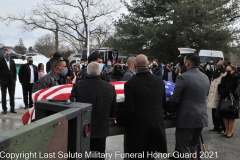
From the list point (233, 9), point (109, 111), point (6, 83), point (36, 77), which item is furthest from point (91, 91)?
point (233, 9)

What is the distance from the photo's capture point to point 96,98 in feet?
10.4

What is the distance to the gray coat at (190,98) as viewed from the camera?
3635mm

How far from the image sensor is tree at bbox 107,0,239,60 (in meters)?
21.9

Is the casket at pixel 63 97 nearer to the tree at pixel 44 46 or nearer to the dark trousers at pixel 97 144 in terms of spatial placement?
the dark trousers at pixel 97 144

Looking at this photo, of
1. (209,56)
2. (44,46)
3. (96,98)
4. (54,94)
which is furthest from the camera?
(44,46)

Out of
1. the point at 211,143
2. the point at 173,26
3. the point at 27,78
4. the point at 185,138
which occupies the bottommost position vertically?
the point at 211,143

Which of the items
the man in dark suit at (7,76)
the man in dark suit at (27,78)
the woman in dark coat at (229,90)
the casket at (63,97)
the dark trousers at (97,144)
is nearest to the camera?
the dark trousers at (97,144)

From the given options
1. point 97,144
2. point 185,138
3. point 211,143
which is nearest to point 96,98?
point 97,144

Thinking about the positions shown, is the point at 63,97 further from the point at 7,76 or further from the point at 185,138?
the point at 7,76

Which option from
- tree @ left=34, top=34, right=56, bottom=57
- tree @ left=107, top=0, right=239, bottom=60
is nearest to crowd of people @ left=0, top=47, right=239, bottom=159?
tree @ left=107, top=0, right=239, bottom=60

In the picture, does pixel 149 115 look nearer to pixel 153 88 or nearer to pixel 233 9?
pixel 153 88

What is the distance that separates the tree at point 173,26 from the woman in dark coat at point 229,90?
15.8 m

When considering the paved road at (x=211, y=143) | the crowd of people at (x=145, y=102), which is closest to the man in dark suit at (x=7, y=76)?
the paved road at (x=211, y=143)

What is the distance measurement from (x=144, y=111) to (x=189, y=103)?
73cm
